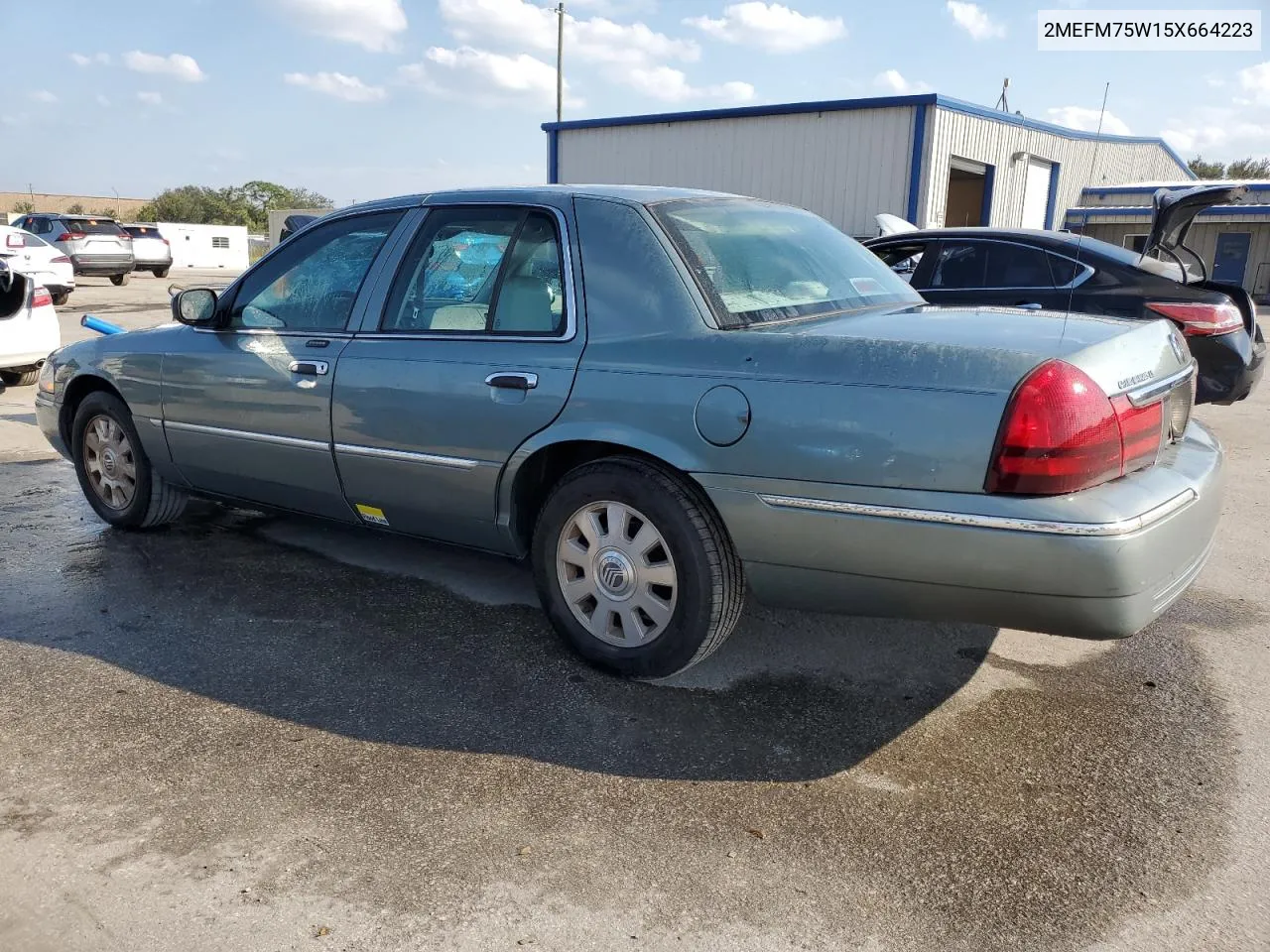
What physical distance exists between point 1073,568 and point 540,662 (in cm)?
178

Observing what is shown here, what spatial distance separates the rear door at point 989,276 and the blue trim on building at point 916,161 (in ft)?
37.0

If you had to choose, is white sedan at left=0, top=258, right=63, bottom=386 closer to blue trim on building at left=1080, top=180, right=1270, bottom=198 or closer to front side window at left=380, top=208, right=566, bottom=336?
front side window at left=380, top=208, right=566, bottom=336

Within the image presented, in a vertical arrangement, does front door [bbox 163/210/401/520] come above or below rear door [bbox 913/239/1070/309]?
below

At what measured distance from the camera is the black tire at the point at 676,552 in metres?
3.12

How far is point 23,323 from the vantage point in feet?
30.2

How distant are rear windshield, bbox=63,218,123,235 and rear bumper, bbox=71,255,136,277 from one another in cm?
61

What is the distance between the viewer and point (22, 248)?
59.7 feet

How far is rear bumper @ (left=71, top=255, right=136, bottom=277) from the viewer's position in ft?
78.4

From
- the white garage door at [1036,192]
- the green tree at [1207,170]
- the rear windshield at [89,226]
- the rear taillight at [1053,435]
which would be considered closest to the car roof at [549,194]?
the rear taillight at [1053,435]

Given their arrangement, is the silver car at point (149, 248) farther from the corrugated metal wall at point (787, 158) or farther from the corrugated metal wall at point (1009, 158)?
the corrugated metal wall at point (1009, 158)

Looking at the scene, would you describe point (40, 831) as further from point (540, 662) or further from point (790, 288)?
point (790, 288)

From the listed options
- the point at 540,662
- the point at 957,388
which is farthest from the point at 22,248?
the point at 957,388

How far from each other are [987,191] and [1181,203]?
640 inches

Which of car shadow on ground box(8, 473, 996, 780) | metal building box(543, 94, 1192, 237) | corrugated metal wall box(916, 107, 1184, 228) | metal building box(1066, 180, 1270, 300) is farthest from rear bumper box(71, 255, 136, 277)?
metal building box(1066, 180, 1270, 300)
